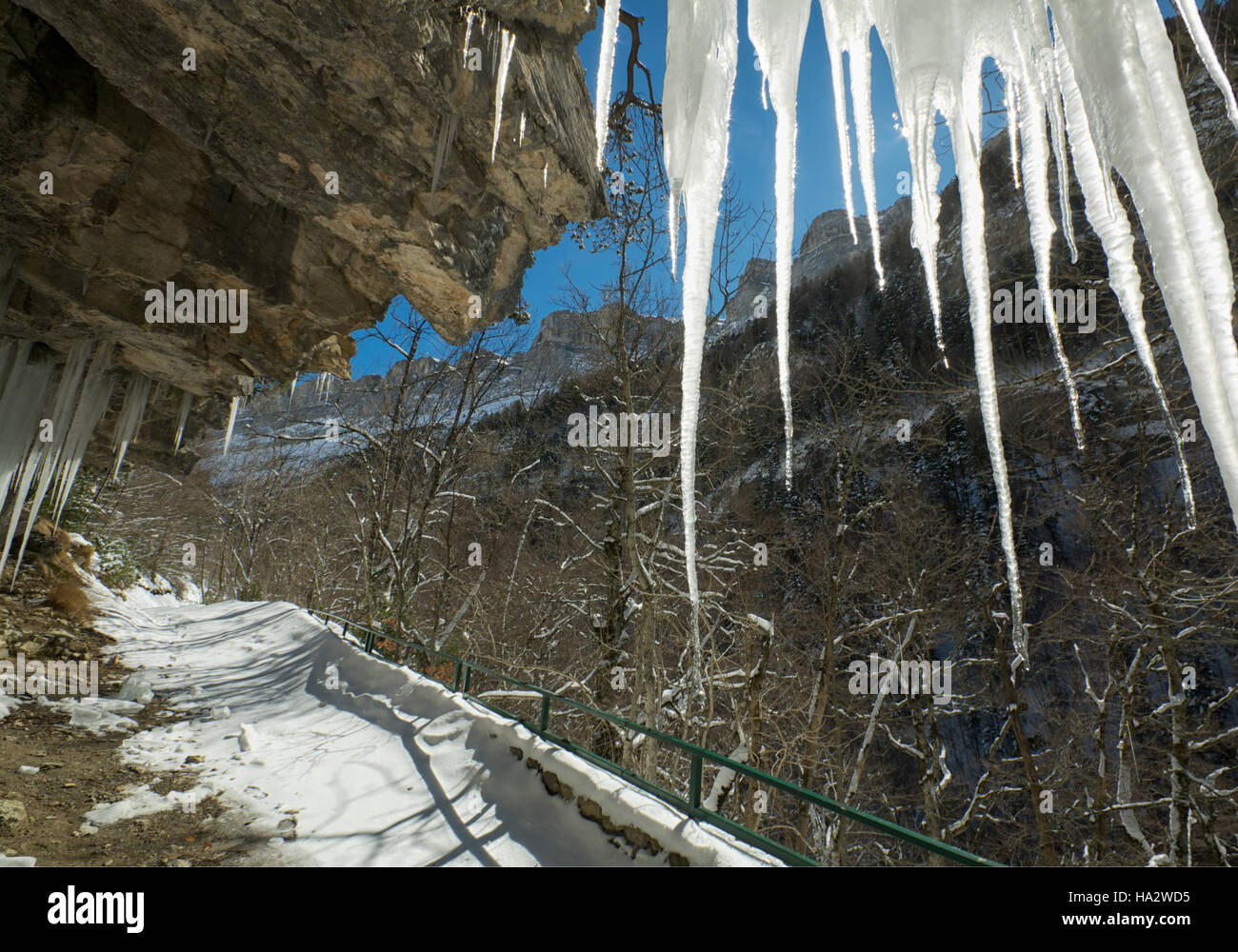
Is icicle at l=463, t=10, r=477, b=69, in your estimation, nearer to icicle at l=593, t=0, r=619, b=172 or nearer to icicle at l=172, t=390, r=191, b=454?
icicle at l=593, t=0, r=619, b=172

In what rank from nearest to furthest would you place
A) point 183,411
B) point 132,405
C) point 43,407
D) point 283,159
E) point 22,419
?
point 283,159 < point 22,419 < point 43,407 < point 132,405 < point 183,411

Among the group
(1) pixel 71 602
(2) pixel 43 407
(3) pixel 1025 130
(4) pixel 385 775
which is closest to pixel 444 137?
(3) pixel 1025 130

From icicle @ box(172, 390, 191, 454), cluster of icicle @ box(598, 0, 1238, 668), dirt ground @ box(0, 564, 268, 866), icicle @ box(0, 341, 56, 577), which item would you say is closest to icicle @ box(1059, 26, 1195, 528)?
cluster of icicle @ box(598, 0, 1238, 668)

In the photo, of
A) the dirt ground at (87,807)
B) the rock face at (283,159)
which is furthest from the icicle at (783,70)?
the dirt ground at (87,807)

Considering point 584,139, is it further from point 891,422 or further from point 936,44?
point 891,422

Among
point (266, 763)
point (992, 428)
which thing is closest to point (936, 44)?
point (992, 428)

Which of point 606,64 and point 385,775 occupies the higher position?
point 606,64

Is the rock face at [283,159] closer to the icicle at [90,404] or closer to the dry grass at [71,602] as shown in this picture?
the icicle at [90,404]

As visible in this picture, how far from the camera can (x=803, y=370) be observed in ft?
84.4

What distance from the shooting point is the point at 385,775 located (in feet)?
17.2

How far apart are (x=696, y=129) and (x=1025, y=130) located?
2.17 ft

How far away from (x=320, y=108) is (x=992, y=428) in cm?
493

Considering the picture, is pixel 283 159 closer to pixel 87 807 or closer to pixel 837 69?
pixel 837 69

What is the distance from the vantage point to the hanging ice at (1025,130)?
748 mm
